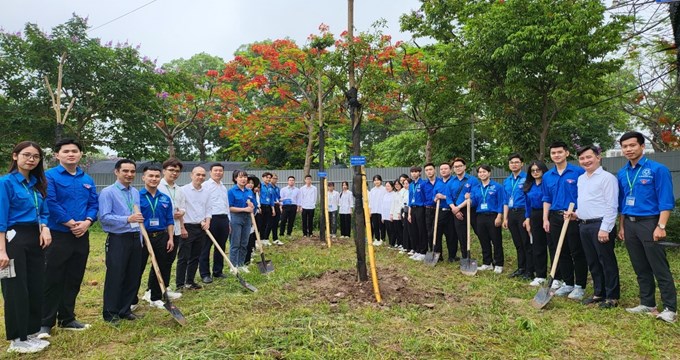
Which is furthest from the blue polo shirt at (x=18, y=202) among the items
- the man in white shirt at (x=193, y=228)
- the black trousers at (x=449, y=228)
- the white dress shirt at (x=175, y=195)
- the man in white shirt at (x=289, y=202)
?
the man in white shirt at (x=289, y=202)

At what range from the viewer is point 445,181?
23.7ft

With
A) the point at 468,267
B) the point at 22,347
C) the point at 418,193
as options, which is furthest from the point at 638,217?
the point at 22,347

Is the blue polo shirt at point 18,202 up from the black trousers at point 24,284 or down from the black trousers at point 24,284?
up

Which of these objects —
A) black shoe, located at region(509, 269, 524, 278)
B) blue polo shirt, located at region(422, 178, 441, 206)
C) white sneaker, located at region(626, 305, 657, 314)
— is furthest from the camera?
blue polo shirt, located at region(422, 178, 441, 206)

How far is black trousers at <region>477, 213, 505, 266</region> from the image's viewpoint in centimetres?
641

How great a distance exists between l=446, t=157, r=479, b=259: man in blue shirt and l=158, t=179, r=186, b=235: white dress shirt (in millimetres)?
4087

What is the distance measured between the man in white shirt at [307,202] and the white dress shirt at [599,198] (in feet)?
Result: 24.1

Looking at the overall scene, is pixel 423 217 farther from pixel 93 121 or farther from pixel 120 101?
pixel 93 121

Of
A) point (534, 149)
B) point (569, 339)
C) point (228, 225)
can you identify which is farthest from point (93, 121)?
point (569, 339)

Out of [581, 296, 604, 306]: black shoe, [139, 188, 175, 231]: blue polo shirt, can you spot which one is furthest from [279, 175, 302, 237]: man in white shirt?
[581, 296, 604, 306]: black shoe

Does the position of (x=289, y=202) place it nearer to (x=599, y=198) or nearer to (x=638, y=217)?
(x=599, y=198)

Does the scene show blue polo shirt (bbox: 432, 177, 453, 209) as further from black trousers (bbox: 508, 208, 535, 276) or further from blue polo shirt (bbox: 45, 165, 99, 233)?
blue polo shirt (bbox: 45, 165, 99, 233)

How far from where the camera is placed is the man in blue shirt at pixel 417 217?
783cm

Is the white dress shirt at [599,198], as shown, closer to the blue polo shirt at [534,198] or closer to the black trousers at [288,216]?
the blue polo shirt at [534,198]
